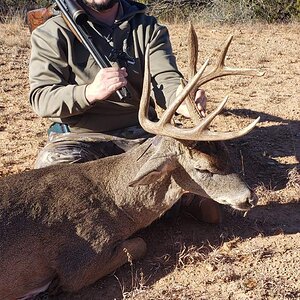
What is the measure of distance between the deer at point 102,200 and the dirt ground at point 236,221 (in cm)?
21


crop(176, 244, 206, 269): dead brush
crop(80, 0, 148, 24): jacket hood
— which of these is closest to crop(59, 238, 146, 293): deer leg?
crop(176, 244, 206, 269): dead brush

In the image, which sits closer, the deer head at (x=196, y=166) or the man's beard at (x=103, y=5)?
the deer head at (x=196, y=166)

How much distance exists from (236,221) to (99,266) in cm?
124

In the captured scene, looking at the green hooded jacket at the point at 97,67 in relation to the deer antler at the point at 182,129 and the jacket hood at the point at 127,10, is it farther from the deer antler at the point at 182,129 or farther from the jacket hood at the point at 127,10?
the deer antler at the point at 182,129

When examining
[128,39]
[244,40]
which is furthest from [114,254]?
[244,40]

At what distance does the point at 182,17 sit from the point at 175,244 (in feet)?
38.1

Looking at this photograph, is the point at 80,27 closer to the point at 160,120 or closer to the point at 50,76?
the point at 50,76

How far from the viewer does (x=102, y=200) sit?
13.6ft

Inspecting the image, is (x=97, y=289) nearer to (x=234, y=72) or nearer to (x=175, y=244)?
(x=175, y=244)

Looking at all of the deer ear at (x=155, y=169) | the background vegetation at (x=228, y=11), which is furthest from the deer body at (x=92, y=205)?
the background vegetation at (x=228, y=11)

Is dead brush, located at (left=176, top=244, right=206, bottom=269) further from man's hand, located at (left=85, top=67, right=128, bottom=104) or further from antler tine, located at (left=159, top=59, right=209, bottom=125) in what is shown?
man's hand, located at (left=85, top=67, right=128, bottom=104)


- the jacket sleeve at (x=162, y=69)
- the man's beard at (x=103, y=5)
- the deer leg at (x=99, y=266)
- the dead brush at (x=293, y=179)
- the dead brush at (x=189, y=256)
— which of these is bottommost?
the dead brush at (x=293, y=179)

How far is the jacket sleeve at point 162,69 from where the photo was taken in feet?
16.3

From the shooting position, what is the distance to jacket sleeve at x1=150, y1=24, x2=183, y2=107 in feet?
16.3
